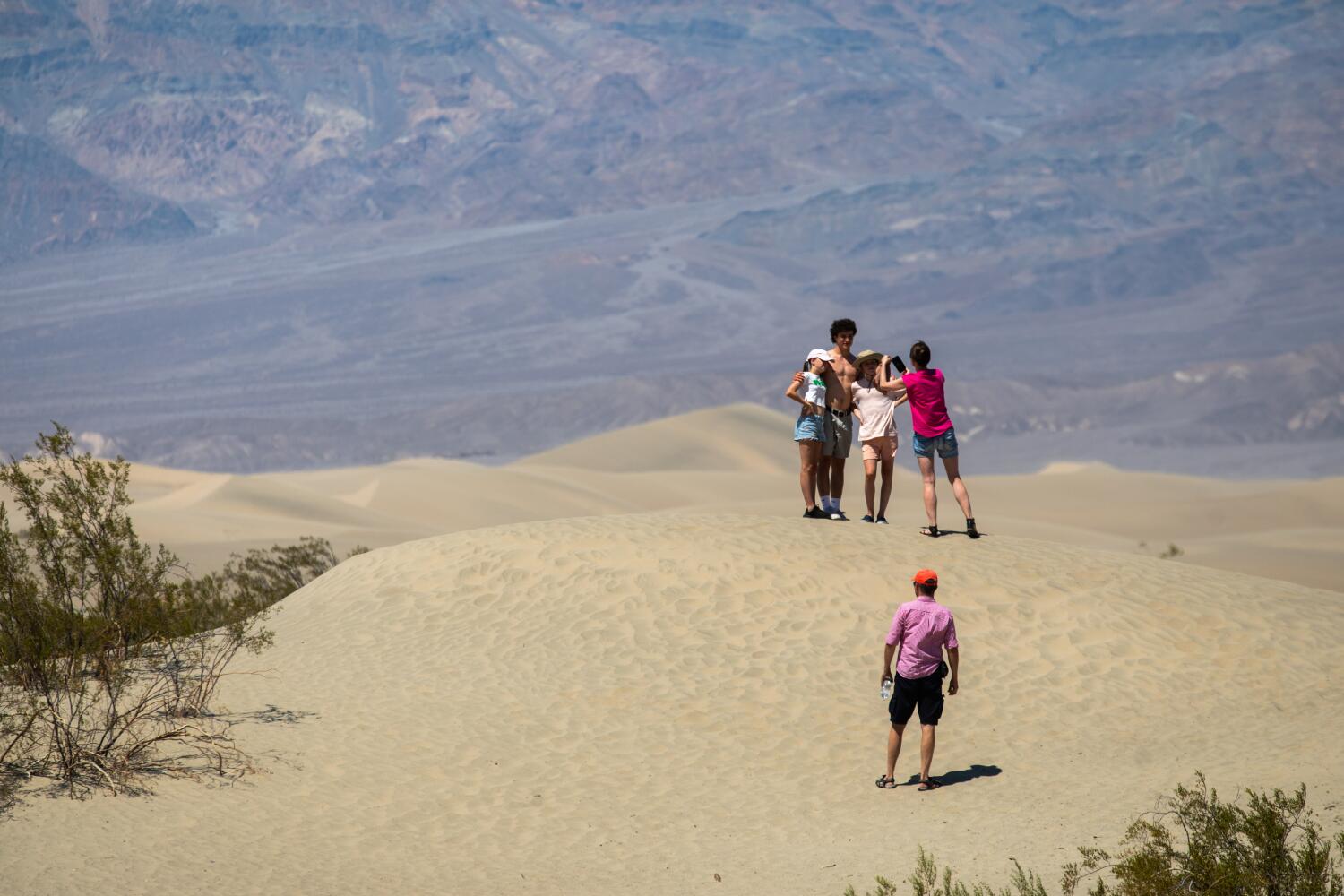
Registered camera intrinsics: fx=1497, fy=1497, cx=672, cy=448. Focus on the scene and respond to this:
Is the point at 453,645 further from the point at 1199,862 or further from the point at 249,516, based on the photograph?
the point at 249,516

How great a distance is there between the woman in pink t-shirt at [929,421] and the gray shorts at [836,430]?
0.65m

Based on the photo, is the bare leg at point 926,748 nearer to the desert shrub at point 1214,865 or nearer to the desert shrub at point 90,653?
the desert shrub at point 1214,865

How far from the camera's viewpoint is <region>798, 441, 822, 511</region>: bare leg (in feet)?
44.7

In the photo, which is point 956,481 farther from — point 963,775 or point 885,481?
point 963,775

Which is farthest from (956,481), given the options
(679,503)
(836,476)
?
(679,503)

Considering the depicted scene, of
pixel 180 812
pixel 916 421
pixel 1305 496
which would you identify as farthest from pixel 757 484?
pixel 180 812

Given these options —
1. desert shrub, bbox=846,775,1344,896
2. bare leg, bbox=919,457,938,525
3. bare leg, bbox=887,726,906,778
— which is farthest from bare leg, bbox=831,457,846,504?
desert shrub, bbox=846,775,1344,896

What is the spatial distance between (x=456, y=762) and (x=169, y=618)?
2912 mm

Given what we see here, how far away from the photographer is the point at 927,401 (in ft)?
41.7

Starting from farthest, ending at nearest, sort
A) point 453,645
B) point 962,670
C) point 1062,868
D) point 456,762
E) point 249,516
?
point 249,516 → point 453,645 → point 962,670 → point 456,762 → point 1062,868

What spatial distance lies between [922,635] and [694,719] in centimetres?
272

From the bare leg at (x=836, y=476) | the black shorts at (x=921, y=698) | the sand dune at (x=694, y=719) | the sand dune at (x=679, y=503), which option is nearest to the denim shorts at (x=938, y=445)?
the bare leg at (x=836, y=476)

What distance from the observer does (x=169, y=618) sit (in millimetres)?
11656

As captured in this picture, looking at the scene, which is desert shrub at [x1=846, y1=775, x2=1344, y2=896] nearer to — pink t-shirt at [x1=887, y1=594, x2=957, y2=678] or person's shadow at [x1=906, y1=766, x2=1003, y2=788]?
pink t-shirt at [x1=887, y1=594, x2=957, y2=678]
